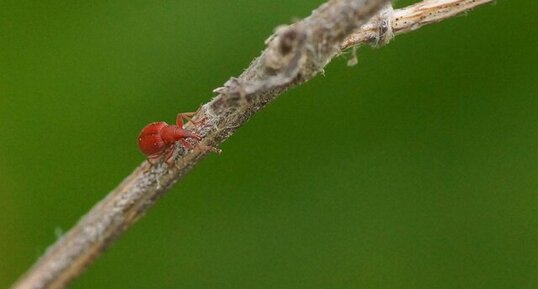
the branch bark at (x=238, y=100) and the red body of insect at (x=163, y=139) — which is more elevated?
the red body of insect at (x=163, y=139)

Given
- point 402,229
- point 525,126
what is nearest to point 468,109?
point 525,126

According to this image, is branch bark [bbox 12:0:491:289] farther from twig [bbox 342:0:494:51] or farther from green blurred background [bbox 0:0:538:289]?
green blurred background [bbox 0:0:538:289]

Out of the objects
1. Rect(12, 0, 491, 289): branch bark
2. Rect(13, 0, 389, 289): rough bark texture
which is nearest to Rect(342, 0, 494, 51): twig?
Rect(12, 0, 491, 289): branch bark

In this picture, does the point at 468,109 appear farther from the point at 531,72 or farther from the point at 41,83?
the point at 41,83

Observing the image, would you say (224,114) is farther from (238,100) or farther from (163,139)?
(163,139)

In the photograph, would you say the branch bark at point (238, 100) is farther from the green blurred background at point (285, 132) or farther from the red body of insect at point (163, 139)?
the green blurred background at point (285, 132)

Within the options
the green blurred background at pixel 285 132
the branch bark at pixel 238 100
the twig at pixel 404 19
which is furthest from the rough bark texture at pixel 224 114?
the green blurred background at pixel 285 132
